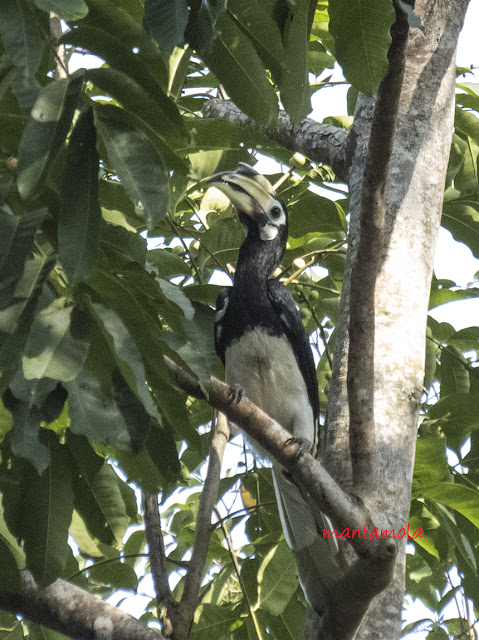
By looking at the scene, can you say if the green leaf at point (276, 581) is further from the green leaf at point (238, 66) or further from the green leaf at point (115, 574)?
the green leaf at point (238, 66)

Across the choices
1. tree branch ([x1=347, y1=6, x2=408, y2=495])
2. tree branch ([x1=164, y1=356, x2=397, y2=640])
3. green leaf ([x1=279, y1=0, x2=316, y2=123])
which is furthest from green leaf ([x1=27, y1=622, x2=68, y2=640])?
green leaf ([x1=279, y1=0, x2=316, y2=123])

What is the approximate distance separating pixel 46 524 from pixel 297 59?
1015 mm

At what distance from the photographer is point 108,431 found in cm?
128

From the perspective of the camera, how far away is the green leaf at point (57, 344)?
1142mm

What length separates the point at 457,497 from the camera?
85.8 inches

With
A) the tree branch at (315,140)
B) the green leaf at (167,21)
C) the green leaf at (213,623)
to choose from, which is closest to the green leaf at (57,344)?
the green leaf at (167,21)

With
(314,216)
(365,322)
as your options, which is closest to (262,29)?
(365,322)

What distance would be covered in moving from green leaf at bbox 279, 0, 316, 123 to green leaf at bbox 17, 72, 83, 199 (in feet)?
1.30

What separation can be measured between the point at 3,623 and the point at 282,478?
3.43 feet

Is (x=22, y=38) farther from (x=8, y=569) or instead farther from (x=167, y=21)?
(x=8, y=569)

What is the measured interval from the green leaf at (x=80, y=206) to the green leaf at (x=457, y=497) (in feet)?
4.59

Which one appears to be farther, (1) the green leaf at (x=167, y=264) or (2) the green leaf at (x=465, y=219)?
(2) the green leaf at (x=465, y=219)

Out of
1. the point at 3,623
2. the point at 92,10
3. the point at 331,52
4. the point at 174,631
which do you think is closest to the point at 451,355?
the point at 331,52

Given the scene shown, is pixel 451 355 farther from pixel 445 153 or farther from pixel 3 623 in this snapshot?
pixel 3 623
